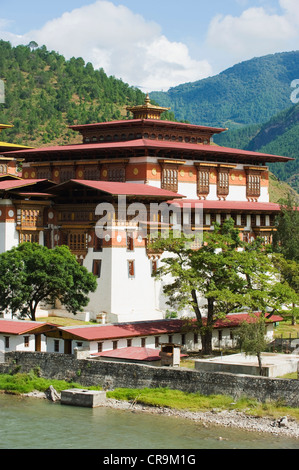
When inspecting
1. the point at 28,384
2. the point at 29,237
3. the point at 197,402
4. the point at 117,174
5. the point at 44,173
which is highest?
the point at 44,173

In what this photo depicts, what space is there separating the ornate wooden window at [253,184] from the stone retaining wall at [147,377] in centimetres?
3490

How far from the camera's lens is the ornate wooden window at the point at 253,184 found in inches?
3142

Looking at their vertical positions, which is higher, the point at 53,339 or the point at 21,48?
the point at 21,48

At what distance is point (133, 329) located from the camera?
5344 centimetres

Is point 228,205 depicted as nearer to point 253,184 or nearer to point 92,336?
point 253,184

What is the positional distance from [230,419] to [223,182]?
123 feet

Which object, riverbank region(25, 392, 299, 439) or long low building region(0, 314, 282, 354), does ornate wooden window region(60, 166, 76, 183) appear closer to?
long low building region(0, 314, 282, 354)

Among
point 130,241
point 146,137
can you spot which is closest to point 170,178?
point 146,137

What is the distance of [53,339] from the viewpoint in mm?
51312

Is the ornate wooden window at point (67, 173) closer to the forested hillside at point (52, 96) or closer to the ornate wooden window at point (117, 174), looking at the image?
the ornate wooden window at point (117, 174)

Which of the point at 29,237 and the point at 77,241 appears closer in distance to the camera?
the point at 77,241
